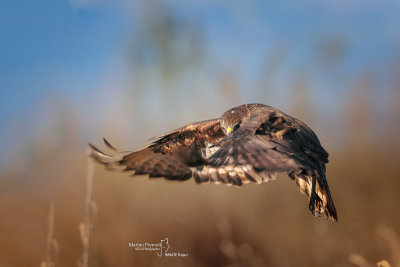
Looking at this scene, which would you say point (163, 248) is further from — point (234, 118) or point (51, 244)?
point (51, 244)

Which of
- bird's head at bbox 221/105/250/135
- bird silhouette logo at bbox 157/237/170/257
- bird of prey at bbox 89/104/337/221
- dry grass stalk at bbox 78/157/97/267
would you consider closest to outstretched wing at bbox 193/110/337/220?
bird of prey at bbox 89/104/337/221

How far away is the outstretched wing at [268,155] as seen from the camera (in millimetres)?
2428

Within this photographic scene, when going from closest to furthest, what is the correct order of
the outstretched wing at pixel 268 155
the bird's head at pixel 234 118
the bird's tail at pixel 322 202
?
the outstretched wing at pixel 268 155
the bird's tail at pixel 322 202
the bird's head at pixel 234 118

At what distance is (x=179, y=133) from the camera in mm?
3891

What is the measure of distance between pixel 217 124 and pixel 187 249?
80.3 inches

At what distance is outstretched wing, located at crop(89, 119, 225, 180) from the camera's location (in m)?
3.78

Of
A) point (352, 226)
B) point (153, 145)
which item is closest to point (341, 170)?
point (352, 226)

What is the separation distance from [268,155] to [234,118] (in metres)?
1.19

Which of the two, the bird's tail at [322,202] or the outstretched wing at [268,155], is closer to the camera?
the outstretched wing at [268,155]

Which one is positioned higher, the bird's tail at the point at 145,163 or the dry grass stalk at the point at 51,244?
the bird's tail at the point at 145,163

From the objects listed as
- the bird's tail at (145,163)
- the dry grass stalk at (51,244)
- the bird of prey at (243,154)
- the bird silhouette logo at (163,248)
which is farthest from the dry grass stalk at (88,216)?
the bird silhouette logo at (163,248)

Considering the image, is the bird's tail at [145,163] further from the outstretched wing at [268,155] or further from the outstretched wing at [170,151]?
the outstretched wing at [268,155]

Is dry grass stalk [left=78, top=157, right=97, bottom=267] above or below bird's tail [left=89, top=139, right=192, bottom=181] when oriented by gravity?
below

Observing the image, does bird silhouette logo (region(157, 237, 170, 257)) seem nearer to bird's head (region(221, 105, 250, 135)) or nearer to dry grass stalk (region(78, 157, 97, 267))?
bird's head (region(221, 105, 250, 135))
